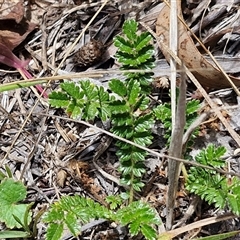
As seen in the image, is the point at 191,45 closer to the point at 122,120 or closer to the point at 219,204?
the point at 122,120

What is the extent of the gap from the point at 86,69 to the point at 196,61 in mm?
496

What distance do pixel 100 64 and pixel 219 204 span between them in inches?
33.2

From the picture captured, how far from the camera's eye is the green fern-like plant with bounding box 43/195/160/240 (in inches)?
73.1

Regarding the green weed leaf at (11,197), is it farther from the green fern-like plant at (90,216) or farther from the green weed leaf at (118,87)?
the green weed leaf at (118,87)

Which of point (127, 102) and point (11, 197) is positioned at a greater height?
point (127, 102)

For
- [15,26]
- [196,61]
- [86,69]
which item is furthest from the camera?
[15,26]

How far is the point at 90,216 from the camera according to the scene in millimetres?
1893

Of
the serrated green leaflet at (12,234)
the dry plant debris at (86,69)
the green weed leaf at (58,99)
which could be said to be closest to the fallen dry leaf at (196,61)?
the dry plant debris at (86,69)

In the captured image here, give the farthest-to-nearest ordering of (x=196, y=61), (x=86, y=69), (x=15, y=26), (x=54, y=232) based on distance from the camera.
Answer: (x=15, y=26) → (x=86, y=69) → (x=196, y=61) → (x=54, y=232)

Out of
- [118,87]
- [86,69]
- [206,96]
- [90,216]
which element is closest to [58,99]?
[118,87]

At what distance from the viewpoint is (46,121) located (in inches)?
88.8

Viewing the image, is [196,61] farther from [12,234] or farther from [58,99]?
[12,234]

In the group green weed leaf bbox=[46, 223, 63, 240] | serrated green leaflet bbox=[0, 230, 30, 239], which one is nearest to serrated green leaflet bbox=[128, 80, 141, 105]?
green weed leaf bbox=[46, 223, 63, 240]

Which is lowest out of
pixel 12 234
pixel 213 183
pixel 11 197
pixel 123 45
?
pixel 12 234
